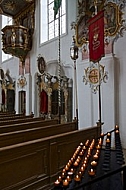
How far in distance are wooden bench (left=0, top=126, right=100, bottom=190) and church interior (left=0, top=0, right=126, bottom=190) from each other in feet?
0.04

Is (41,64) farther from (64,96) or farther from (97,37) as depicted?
(97,37)

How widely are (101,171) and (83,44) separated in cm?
595

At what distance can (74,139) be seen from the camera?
3902mm

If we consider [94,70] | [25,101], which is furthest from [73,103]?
[25,101]

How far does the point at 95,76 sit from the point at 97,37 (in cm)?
184

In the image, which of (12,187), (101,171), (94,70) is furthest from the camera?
(94,70)

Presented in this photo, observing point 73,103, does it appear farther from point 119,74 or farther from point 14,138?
point 14,138

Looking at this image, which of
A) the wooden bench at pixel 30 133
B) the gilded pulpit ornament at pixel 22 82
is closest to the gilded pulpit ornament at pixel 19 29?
the gilded pulpit ornament at pixel 22 82

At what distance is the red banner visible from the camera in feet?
16.9

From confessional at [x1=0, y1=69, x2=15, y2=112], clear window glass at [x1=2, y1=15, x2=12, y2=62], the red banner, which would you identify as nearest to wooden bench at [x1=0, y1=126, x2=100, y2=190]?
the red banner

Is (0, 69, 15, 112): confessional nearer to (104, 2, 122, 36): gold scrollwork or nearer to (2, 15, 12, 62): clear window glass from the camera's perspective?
(2, 15, 12, 62): clear window glass

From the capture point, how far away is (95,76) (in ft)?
22.8

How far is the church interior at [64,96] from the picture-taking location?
265 cm

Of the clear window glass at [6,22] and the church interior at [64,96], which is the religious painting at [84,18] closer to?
the church interior at [64,96]
